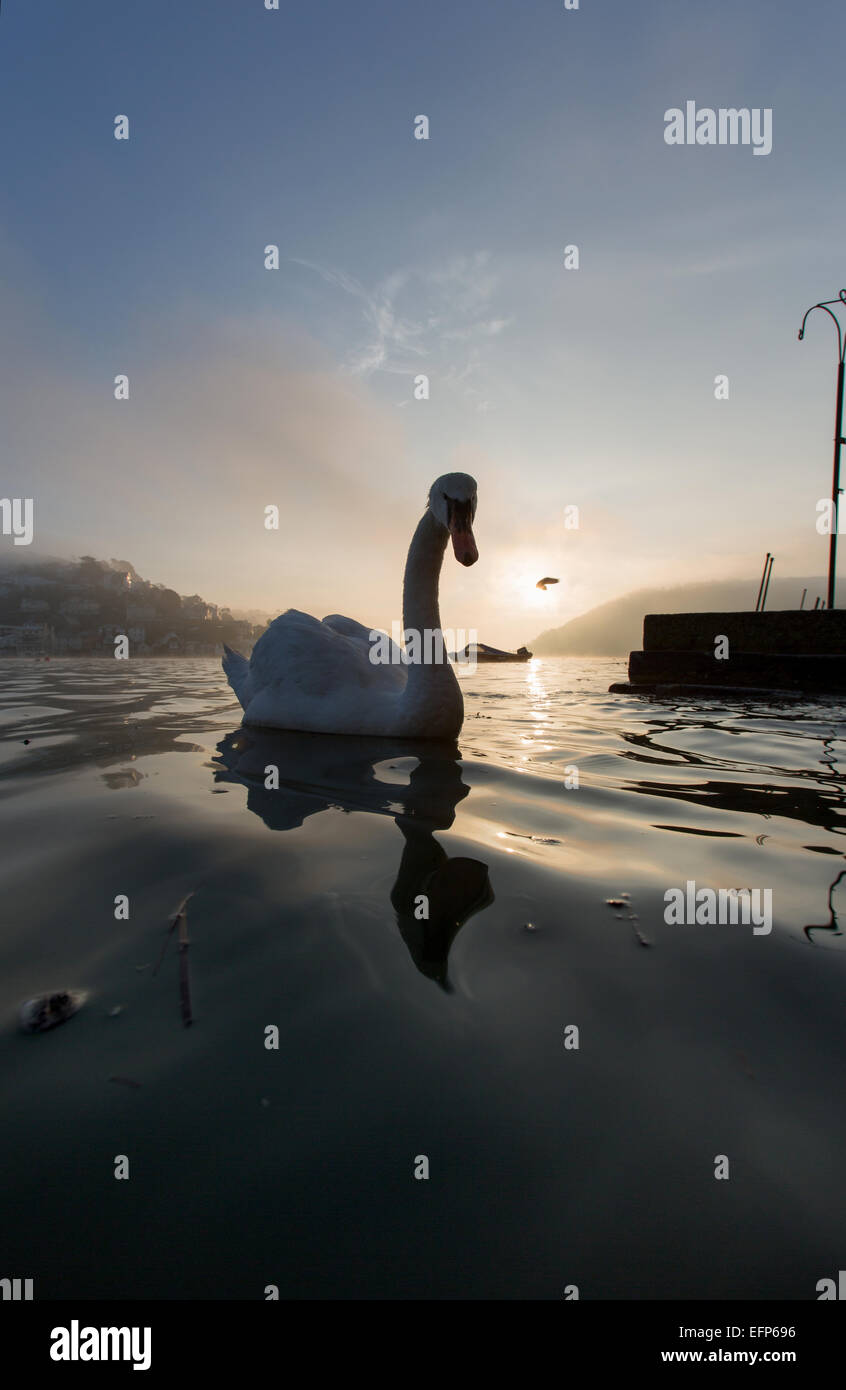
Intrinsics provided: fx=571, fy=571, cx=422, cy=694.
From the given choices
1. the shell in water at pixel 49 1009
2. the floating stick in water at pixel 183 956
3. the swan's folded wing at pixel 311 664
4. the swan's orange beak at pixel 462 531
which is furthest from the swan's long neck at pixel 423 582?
the shell in water at pixel 49 1009

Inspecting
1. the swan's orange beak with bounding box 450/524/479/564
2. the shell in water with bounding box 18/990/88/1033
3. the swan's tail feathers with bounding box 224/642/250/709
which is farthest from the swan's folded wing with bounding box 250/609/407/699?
the shell in water with bounding box 18/990/88/1033

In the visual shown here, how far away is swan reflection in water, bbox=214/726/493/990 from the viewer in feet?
5.74

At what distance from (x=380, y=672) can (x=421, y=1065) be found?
4.71 meters

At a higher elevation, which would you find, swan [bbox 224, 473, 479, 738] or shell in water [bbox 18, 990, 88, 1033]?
swan [bbox 224, 473, 479, 738]

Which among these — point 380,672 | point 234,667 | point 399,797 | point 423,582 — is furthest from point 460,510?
point 234,667

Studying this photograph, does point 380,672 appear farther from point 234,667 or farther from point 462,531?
point 234,667

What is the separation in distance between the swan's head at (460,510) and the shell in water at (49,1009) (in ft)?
11.0

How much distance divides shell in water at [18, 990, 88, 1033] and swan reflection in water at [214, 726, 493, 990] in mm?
809

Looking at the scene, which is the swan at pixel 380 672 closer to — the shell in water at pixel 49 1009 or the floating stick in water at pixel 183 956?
the floating stick in water at pixel 183 956

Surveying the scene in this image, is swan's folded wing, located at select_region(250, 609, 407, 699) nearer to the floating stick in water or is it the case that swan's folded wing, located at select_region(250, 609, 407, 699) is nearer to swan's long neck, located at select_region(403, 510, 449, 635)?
swan's long neck, located at select_region(403, 510, 449, 635)

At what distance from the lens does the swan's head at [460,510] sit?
4.07m

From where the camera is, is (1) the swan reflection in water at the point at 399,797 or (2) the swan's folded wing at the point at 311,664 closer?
(1) the swan reflection in water at the point at 399,797

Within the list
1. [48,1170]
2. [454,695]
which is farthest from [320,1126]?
[454,695]
